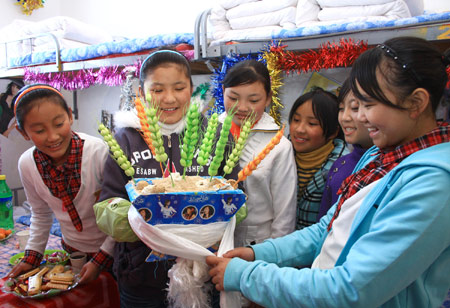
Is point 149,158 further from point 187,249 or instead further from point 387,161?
point 387,161

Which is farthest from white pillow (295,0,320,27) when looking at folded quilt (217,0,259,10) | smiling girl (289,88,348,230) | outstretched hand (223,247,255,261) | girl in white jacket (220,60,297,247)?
outstretched hand (223,247,255,261)

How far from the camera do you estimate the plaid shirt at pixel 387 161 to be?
25.9 inches

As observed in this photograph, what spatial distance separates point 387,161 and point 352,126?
0.65 metres

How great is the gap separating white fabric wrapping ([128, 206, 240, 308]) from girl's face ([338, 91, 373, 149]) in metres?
0.78

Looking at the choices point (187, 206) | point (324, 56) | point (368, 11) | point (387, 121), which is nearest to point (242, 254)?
point (187, 206)

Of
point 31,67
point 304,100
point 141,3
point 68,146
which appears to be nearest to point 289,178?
point 304,100

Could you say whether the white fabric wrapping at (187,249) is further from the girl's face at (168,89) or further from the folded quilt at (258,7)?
the folded quilt at (258,7)

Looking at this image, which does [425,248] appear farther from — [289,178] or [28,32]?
[28,32]

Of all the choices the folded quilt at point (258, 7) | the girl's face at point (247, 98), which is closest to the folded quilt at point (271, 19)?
the folded quilt at point (258, 7)

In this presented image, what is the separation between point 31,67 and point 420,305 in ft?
12.8

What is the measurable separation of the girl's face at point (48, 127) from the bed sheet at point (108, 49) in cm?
139

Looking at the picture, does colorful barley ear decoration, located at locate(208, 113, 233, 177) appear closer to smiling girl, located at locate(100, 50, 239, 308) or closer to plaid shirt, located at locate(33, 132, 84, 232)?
smiling girl, located at locate(100, 50, 239, 308)

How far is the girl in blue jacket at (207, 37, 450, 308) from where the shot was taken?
0.57 meters

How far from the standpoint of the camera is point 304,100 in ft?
5.29
